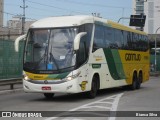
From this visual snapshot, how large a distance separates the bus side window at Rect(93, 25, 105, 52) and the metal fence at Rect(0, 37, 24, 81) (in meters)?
7.58

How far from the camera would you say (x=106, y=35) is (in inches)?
811

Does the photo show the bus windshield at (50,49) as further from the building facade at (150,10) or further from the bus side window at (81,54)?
the building facade at (150,10)

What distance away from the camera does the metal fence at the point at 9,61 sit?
25219mm

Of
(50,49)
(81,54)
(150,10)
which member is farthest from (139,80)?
(150,10)

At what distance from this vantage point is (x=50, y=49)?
17.0 meters

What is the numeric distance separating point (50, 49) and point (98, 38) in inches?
122

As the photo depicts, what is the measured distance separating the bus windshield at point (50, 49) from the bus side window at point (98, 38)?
186 cm

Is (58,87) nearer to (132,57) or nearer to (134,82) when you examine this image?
(132,57)

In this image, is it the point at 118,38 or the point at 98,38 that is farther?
the point at 118,38

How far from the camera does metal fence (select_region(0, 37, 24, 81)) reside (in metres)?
25.2

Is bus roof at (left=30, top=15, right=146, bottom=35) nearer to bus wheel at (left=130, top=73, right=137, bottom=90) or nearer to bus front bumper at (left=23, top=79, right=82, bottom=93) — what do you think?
bus front bumper at (left=23, top=79, right=82, bottom=93)

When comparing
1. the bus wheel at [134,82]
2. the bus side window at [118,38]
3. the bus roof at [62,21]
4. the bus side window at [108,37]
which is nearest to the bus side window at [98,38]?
the bus side window at [108,37]

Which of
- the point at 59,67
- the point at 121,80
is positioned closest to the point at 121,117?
the point at 59,67

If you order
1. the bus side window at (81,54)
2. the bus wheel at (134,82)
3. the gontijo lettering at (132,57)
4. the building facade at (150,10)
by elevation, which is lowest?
the bus wheel at (134,82)
